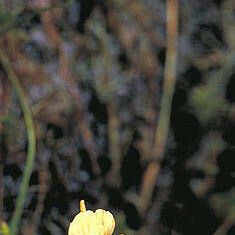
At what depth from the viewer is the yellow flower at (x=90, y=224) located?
72cm

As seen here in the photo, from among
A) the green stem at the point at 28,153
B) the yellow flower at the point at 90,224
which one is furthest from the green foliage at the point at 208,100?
the yellow flower at the point at 90,224

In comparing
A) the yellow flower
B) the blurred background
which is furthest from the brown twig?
the yellow flower

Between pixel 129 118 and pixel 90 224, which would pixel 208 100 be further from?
pixel 90 224

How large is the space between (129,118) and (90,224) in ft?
2.60

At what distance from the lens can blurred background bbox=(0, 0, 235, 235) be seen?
1.49 metres

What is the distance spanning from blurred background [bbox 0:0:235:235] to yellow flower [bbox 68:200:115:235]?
0.74 metres

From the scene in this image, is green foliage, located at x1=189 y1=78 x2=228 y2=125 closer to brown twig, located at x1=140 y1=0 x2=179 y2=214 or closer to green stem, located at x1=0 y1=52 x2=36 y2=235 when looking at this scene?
brown twig, located at x1=140 y1=0 x2=179 y2=214

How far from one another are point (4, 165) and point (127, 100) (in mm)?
236

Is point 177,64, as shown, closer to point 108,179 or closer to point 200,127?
point 200,127

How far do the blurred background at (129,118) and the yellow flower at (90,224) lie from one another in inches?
29.1

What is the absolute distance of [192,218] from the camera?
1539 mm

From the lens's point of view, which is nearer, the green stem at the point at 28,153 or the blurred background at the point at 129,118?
the green stem at the point at 28,153

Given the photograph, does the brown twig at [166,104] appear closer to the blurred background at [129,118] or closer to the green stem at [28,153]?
the blurred background at [129,118]

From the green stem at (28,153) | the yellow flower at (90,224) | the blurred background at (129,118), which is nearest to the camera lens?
the yellow flower at (90,224)
